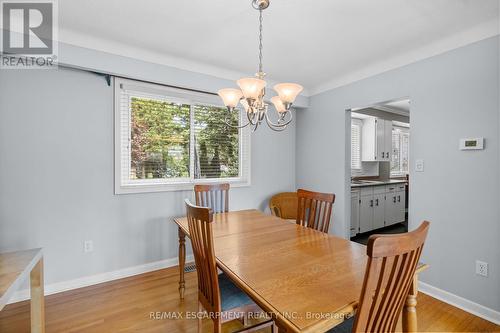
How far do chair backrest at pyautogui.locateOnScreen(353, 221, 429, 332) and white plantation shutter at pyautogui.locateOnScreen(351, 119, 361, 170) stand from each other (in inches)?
154

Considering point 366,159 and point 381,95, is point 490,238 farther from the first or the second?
point 366,159

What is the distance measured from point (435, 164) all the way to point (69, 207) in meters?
3.56

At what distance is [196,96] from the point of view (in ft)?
10.1

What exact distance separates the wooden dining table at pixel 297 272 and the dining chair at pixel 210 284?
91mm

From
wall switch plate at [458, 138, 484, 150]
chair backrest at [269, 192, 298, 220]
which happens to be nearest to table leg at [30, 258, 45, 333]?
chair backrest at [269, 192, 298, 220]

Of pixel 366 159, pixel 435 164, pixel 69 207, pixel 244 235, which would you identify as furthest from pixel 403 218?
pixel 69 207

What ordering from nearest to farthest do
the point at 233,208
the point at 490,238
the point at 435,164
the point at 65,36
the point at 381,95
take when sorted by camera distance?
the point at 490,238 < the point at 65,36 < the point at 435,164 < the point at 381,95 < the point at 233,208

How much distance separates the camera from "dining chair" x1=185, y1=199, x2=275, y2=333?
1.28 meters

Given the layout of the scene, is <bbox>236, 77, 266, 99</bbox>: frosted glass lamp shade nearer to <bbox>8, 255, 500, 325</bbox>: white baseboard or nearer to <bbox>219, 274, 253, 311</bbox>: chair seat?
<bbox>219, 274, 253, 311</bbox>: chair seat

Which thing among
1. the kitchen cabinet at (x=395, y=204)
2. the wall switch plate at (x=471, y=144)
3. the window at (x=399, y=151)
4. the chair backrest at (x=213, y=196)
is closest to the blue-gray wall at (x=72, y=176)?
the chair backrest at (x=213, y=196)

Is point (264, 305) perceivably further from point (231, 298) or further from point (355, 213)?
point (355, 213)

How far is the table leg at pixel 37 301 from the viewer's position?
63.5 inches

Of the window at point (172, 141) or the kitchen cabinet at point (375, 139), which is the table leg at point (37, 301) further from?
the kitchen cabinet at point (375, 139)

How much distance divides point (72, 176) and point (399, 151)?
6030 millimetres
